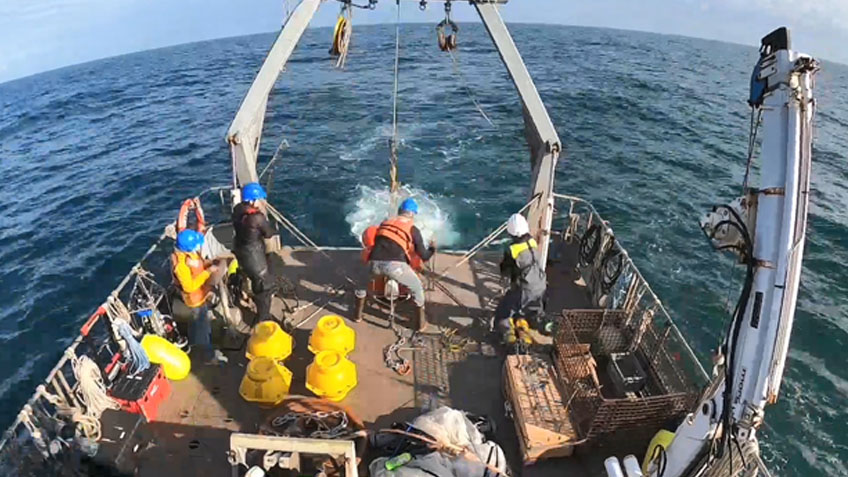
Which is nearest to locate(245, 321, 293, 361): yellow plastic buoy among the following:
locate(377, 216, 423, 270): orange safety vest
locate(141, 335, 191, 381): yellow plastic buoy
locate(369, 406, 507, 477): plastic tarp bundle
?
locate(141, 335, 191, 381): yellow plastic buoy

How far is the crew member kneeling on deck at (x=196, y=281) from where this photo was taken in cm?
723

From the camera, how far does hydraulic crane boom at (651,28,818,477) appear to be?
12.3 feet

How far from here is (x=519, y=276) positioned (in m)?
7.50

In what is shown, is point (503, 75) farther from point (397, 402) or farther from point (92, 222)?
point (397, 402)

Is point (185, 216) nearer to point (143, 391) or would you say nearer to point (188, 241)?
point (188, 241)

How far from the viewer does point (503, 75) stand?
1658 inches

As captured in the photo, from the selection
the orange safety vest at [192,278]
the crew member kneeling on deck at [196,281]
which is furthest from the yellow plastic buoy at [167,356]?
the orange safety vest at [192,278]

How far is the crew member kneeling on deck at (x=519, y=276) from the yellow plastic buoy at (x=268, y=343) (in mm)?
3115

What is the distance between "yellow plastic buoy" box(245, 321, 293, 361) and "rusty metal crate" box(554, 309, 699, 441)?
12.1 feet

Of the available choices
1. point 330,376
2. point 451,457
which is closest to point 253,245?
point 330,376

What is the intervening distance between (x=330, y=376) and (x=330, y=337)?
1.74 ft

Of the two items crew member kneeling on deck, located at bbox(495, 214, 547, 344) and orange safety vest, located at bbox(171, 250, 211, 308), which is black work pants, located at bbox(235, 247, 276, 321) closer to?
orange safety vest, located at bbox(171, 250, 211, 308)

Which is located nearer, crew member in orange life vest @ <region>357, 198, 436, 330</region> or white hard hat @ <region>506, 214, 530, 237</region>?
white hard hat @ <region>506, 214, 530, 237</region>

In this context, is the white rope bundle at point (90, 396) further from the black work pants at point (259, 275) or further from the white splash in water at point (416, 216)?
the white splash in water at point (416, 216)
